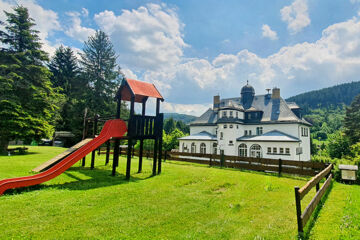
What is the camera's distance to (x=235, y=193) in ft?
23.7

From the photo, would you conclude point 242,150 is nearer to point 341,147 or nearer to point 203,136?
point 203,136

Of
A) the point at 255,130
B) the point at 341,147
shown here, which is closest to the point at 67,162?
the point at 255,130

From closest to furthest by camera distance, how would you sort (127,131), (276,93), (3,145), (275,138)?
(127,131), (3,145), (275,138), (276,93)

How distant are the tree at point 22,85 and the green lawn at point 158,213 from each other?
1437cm

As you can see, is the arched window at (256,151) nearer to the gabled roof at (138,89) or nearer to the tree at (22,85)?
the gabled roof at (138,89)

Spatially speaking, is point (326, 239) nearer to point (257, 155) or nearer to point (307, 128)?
→ point (257, 155)

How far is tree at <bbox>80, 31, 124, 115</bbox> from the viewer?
3398cm

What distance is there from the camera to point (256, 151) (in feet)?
85.6

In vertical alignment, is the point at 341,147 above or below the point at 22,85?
below

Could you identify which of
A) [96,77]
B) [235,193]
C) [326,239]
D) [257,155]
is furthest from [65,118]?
[326,239]

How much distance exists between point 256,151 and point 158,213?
78.6 ft

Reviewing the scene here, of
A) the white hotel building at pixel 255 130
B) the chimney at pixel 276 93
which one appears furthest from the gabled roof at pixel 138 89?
the chimney at pixel 276 93

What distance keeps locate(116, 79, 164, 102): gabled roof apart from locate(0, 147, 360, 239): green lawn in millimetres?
4793

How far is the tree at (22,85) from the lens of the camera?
17.2 metres
